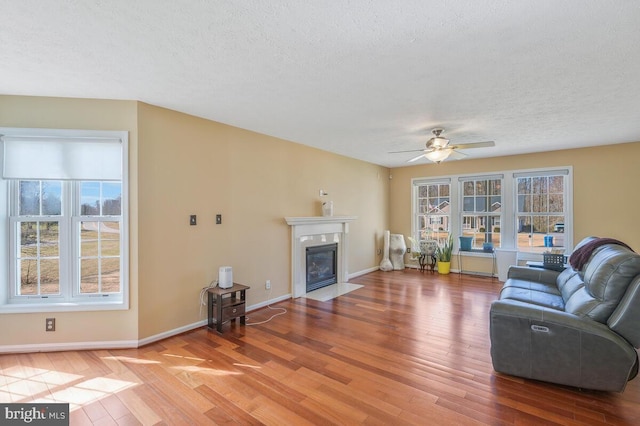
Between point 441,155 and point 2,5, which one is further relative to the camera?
point 441,155

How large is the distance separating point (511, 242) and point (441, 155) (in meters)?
3.28

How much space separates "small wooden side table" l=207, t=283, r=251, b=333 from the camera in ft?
11.1

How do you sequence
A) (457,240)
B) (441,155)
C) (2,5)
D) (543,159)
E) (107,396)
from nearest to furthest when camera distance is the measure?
1. (2,5)
2. (107,396)
3. (441,155)
4. (543,159)
5. (457,240)

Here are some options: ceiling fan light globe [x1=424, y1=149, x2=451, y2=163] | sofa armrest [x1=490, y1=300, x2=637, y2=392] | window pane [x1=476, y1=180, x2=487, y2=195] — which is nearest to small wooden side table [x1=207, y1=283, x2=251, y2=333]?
sofa armrest [x1=490, y1=300, x2=637, y2=392]

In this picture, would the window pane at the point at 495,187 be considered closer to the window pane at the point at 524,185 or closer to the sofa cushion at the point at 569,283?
the window pane at the point at 524,185

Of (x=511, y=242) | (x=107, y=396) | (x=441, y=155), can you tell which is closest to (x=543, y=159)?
(x=511, y=242)

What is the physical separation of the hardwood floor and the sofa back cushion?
1.99 ft

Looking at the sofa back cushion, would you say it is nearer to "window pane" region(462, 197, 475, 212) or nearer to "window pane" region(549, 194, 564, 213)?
"window pane" region(549, 194, 564, 213)

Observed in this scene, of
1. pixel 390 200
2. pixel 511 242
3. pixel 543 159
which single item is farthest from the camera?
pixel 390 200

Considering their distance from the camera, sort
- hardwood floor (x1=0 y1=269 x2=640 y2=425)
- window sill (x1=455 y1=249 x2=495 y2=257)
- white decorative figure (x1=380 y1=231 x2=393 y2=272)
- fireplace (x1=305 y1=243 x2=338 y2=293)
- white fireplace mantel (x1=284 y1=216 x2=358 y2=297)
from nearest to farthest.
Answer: hardwood floor (x1=0 y1=269 x2=640 y2=425) → white fireplace mantel (x1=284 y1=216 x2=358 y2=297) → fireplace (x1=305 y1=243 x2=338 y2=293) → window sill (x1=455 y1=249 x2=495 y2=257) → white decorative figure (x1=380 y1=231 x2=393 y2=272)

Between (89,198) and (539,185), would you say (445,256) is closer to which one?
(539,185)

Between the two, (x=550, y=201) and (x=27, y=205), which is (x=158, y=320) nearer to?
(x=27, y=205)

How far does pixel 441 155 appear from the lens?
153 inches

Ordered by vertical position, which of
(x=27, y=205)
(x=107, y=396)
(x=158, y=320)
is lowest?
(x=107, y=396)
